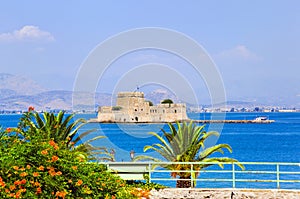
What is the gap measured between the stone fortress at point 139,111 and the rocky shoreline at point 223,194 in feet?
95.5

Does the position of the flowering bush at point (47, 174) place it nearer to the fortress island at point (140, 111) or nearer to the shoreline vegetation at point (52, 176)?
the shoreline vegetation at point (52, 176)

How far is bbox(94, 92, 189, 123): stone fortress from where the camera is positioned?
49.1 metres

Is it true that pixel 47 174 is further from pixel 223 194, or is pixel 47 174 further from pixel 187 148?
pixel 187 148

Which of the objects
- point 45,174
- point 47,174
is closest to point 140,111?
point 47,174

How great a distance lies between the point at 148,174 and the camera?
50.1ft

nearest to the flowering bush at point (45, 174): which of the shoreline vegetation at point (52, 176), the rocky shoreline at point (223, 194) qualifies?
the shoreline vegetation at point (52, 176)

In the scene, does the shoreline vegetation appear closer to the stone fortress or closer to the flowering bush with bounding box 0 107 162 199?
the flowering bush with bounding box 0 107 162 199

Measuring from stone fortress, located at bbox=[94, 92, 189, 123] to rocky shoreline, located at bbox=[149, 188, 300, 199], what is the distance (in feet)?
95.5

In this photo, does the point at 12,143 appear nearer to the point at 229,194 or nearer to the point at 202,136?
the point at 229,194

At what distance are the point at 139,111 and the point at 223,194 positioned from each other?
49.9 meters

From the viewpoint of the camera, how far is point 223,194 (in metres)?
13.9

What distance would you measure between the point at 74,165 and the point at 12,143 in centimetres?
154

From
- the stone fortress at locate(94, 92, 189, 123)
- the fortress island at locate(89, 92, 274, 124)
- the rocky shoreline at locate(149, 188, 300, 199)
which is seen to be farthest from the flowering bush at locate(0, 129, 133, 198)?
the fortress island at locate(89, 92, 274, 124)

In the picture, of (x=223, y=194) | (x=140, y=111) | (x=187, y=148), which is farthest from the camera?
(x=140, y=111)
